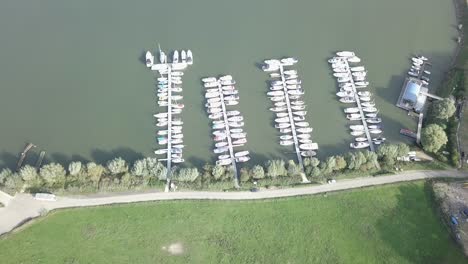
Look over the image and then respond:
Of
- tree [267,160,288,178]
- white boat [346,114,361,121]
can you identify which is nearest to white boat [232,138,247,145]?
tree [267,160,288,178]

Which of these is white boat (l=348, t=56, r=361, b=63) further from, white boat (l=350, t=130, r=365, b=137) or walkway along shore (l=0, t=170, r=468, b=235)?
walkway along shore (l=0, t=170, r=468, b=235)

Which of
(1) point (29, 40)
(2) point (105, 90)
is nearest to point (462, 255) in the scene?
(2) point (105, 90)

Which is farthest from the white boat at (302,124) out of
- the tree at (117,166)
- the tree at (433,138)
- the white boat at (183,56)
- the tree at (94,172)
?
the tree at (94,172)

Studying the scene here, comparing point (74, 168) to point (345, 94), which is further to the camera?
point (345, 94)

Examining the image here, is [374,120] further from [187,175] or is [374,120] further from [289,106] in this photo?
[187,175]

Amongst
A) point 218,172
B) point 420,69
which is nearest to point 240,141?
point 218,172

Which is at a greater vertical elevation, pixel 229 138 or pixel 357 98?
pixel 357 98

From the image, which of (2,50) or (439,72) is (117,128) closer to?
(2,50)
